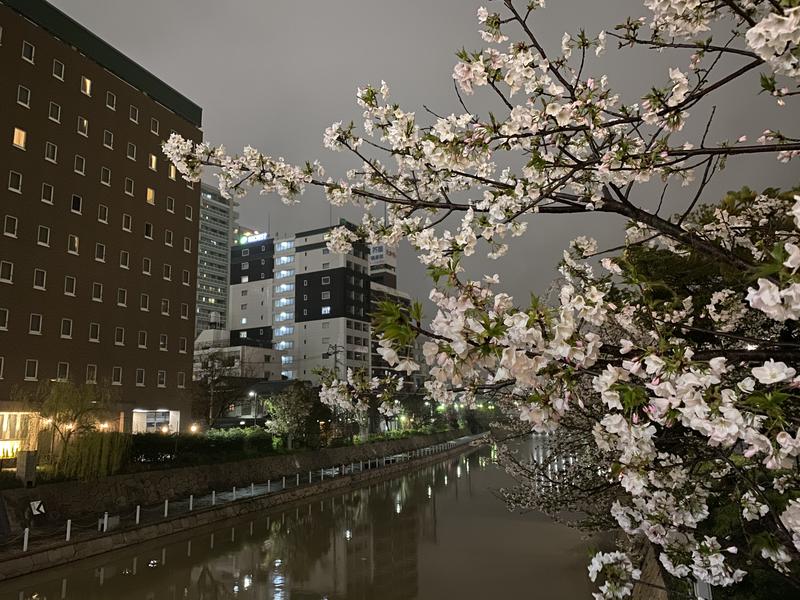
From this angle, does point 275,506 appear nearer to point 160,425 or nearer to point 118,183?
point 160,425

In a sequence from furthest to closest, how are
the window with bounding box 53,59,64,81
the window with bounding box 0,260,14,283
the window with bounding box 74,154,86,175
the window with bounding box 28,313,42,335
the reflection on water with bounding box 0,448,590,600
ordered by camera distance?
1. the window with bounding box 74,154,86,175
2. the window with bounding box 53,59,64,81
3. the window with bounding box 28,313,42,335
4. the window with bounding box 0,260,14,283
5. the reflection on water with bounding box 0,448,590,600

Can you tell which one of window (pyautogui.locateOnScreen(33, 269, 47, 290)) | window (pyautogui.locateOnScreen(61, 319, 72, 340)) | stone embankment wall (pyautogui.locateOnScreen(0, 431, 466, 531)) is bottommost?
stone embankment wall (pyautogui.locateOnScreen(0, 431, 466, 531))

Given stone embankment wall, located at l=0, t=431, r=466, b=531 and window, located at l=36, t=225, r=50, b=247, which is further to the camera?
window, located at l=36, t=225, r=50, b=247

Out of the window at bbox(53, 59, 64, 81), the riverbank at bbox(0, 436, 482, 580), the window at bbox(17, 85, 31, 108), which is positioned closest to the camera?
the riverbank at bbox(0, 436, 482, 580)

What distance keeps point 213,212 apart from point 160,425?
92.3m

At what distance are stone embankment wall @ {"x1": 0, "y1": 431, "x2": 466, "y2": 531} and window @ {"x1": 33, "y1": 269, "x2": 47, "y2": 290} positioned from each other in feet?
32.2

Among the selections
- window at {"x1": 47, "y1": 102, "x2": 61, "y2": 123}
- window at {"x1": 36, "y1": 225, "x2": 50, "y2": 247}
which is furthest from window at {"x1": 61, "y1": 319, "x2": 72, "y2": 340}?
window at {"x1": 47, "y1": 102, "x2": 61, "y2": 123}

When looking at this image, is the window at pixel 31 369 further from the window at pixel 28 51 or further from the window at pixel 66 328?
the window at pixel 28 51

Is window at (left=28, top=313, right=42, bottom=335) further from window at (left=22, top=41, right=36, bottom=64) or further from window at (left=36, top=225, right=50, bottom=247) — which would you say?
window at (left=22, top=41, right=36, bottom=64)

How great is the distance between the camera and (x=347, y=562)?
1677 cm

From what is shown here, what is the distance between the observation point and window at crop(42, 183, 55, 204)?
25312 mm

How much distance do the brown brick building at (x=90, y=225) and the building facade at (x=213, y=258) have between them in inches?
3059

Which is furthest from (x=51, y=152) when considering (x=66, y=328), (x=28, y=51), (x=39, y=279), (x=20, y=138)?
(x=66, y=328)

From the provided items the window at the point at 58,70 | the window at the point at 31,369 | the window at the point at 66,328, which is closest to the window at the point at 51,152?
the window at the point at 58,70
